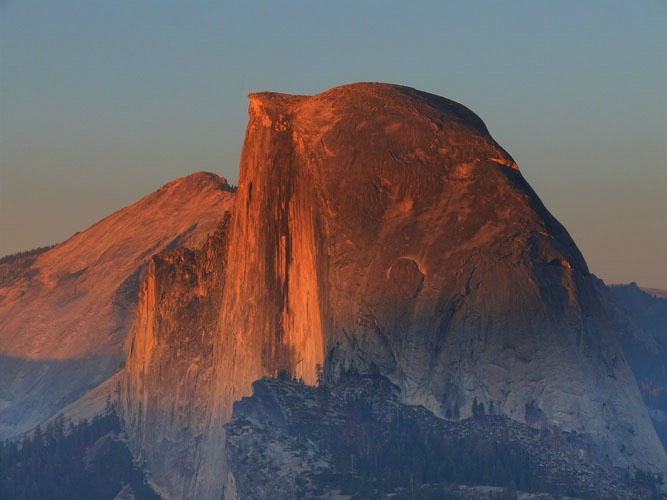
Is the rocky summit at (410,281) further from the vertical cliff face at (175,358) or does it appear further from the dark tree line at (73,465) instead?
the dark tree line at (73,465)

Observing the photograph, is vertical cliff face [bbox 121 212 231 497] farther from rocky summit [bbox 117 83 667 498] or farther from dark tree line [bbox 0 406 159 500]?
rocky summit [bbox 117 83 667 498]

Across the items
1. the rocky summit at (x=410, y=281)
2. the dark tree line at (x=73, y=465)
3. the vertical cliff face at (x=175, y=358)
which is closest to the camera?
the rocky summit at (x=410, y=281)

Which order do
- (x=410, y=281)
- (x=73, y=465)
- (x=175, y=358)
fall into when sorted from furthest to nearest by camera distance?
(x=73, y=465), (x=175, y=358), (x=410, y=281)

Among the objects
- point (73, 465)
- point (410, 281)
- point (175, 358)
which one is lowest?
point (73, 465)

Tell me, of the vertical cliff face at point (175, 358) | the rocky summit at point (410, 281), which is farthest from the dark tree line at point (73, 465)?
the rocky summit at point (410, 281)

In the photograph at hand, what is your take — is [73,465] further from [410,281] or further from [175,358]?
[410,281]

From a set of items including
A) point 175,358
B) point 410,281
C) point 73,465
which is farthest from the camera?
point 73,465

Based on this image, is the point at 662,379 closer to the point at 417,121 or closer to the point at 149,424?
the point at 149,424

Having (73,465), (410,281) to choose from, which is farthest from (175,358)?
(410,281)

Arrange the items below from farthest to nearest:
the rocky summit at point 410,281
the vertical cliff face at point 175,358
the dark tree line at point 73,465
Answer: the dark tree line at point 73,465 < the vertical cliff face at point 175,358 < the rocky summit at point 410,281
